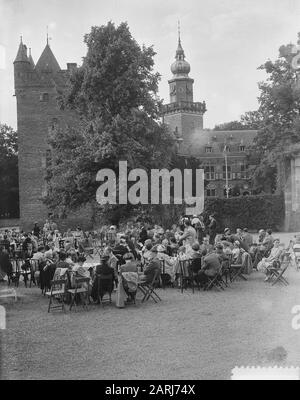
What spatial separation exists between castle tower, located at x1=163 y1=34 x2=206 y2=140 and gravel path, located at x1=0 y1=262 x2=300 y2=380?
203 ft

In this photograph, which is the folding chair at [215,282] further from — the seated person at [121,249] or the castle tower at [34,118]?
the castle tower at [34,118]

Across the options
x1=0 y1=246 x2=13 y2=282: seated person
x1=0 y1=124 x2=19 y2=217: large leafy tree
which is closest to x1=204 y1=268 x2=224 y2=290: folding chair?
x1=0 y1=246 x2=13 y2=282: seated person

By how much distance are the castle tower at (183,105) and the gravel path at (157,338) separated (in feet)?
203

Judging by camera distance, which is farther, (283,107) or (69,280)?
(283,107)

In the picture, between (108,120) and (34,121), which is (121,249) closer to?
(108,120)

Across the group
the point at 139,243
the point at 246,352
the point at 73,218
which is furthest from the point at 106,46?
the point at 246,352

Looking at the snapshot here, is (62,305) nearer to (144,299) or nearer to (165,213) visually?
(144,299)

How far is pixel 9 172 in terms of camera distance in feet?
163

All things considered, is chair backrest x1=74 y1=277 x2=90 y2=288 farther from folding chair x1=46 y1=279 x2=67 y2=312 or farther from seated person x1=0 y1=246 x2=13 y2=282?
seated person x1=0 y1=246 x2=13 y2=282

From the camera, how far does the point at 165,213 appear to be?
28219mm

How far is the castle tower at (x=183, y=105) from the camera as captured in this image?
75.4m

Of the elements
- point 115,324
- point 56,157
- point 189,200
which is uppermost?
point 56,157

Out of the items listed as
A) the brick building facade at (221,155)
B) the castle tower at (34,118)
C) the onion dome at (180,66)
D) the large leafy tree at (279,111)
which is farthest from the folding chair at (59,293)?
the onion dome at (180,66)
